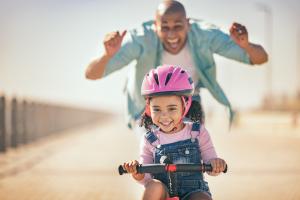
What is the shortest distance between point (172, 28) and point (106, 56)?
574 millimetres

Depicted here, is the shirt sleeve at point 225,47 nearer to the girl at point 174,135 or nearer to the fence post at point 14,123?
the girl at point 174,135

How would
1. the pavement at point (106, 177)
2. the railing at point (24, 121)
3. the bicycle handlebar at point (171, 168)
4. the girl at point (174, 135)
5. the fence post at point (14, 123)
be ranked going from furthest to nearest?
1. the fence post at point (14, 123)
2. the railing at point (24, 121)
3. the pavement at point (106, 177)
4. the girl at point (174, 135)
5. the bicycle handlebar at point (171, 168)

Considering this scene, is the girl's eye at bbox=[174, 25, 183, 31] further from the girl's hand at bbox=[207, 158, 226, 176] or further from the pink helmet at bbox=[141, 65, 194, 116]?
the girl's hand at bbox=[207, 158, 226, 176]

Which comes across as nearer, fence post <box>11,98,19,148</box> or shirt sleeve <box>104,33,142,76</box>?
shirt sleeve <box>104,33,142,76</box>

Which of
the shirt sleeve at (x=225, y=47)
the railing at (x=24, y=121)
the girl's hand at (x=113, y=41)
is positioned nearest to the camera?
the girl's hand at (x=113, y=41)

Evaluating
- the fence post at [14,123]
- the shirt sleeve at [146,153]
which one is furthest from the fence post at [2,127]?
the shirt sleeve at [146,153]

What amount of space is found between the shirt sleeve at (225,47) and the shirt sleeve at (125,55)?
2.05ft

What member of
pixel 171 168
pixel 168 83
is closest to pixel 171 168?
pixel 171 168

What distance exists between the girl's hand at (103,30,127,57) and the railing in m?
12.3

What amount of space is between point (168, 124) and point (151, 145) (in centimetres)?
24

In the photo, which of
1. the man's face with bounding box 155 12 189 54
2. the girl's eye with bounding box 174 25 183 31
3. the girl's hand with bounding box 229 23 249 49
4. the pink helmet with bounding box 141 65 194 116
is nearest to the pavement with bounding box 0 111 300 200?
the man's face with bounding box 155 12 189 54

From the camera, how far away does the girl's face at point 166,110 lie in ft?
16.3

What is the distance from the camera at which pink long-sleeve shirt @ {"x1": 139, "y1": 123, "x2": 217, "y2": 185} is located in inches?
201

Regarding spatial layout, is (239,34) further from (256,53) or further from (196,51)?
(196,51)
